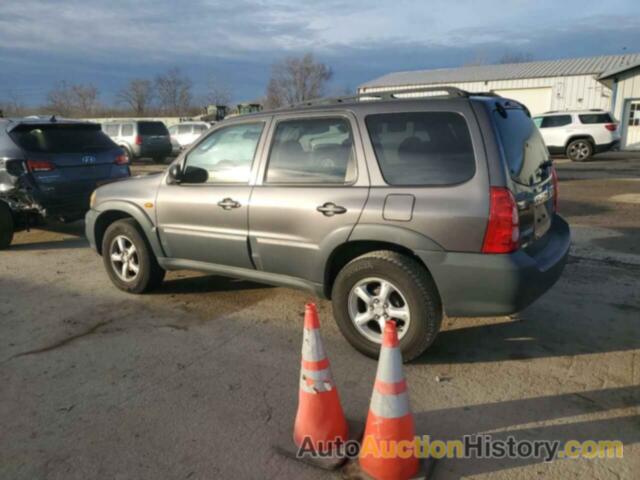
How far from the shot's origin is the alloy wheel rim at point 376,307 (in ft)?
11.0

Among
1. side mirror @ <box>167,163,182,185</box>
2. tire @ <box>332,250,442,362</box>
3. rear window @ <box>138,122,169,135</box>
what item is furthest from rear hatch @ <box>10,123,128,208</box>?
rear window @ <box>138,122,169,135</box>

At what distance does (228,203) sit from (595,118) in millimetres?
18264

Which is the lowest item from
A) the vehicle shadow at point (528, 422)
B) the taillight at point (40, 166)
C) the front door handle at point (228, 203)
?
the vehicle shadow at point (528, 422)

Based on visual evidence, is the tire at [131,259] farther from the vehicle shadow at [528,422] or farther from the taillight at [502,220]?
the taillight at [502,220]

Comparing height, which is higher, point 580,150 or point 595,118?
point 595,118

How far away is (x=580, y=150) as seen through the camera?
18594mm

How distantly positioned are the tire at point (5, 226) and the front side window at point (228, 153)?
12.2ft

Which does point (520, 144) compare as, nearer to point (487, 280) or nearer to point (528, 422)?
point (487, 280)

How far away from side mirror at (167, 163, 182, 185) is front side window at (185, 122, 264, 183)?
0.08 metres

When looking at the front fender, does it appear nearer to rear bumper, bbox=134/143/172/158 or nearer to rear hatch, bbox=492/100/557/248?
rear hatch, bbox=492/100/557/248

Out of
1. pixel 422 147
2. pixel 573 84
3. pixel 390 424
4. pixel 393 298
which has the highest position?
pixel 573 84

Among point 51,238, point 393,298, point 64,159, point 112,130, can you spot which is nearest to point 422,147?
point 393,298

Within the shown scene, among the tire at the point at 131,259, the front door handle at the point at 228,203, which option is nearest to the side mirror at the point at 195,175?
the front door handle at the point at 228,203

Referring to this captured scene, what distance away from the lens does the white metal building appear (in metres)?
22.5
